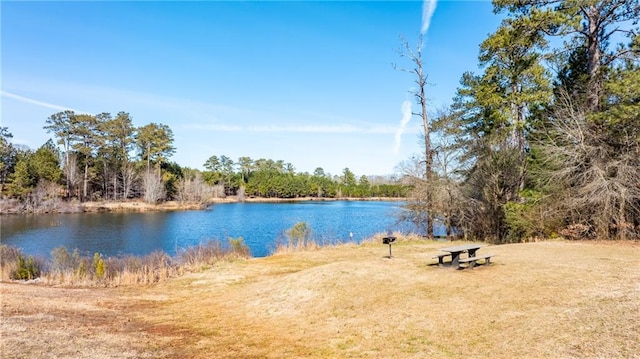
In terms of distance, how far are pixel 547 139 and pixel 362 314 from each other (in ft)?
41.8

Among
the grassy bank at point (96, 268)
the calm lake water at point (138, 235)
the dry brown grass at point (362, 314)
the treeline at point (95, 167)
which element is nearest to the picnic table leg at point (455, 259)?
the dry brown grass at point (362, 314)

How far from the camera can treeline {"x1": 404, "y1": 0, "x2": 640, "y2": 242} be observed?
1295 centimetres

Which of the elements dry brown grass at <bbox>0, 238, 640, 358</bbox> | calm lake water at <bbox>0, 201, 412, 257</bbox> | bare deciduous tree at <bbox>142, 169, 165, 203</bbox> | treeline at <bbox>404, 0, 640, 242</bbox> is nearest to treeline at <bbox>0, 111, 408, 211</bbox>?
bare deciduous tree at <bbox>142, 169, 165, 203</bbox>

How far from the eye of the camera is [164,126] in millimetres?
64438

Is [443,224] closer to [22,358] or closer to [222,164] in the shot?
[22,358]

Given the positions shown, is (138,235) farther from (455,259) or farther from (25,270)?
(455,259)

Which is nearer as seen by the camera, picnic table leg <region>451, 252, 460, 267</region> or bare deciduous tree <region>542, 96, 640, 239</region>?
picnic table leg <region>451, 252, 460, 267</region>

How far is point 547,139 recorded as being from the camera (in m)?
15.2

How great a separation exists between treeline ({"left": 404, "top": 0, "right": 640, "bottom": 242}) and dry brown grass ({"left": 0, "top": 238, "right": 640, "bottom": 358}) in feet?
11.7

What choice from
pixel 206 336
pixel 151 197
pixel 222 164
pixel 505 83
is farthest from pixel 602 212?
pixel 222 164

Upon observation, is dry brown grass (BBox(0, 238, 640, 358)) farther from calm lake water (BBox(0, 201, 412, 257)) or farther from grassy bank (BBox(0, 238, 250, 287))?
calm lake water (BBox(0, 201, 412, 257))

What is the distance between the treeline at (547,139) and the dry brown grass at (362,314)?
3.56 metres

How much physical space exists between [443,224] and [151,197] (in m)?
48.0

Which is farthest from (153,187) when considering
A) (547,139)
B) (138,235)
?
(547,139)
